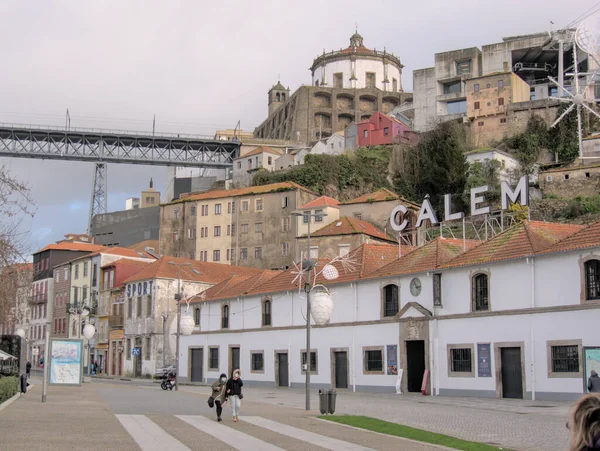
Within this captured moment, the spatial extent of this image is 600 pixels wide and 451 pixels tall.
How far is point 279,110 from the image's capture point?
135500 mm

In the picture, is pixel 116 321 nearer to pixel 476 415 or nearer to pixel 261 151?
pixel 261 151

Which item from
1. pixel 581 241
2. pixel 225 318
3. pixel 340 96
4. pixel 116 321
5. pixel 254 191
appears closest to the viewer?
pixel 581 241

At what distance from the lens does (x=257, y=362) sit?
50875 millimetres

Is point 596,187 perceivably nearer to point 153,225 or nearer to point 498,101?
point 498,101

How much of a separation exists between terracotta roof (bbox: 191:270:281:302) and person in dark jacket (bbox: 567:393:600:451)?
47.9 meters

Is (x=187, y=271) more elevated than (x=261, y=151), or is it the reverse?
(x=261, y=151)

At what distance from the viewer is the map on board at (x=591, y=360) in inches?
1202

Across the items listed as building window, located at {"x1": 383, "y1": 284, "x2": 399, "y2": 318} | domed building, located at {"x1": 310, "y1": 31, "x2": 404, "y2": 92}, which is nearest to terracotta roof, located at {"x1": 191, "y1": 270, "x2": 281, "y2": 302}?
building window, located at {"x1": 383, "y1": 284, "x2": 399, "y2": 318}

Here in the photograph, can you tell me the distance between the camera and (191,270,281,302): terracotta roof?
5431cm

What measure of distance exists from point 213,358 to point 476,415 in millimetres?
32175

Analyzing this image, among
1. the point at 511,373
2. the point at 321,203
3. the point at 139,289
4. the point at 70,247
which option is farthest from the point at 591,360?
the point at 70,247

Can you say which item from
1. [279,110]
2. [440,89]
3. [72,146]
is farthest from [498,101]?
[72,146]

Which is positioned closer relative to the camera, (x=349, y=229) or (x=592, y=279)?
(x=592, y=279)

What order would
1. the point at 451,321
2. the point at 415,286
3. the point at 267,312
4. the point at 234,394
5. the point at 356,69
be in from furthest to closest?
the point at 356,69 < the point at 267,312 < the point at 415,286 < the point at 451,321 < the point at 234,394
